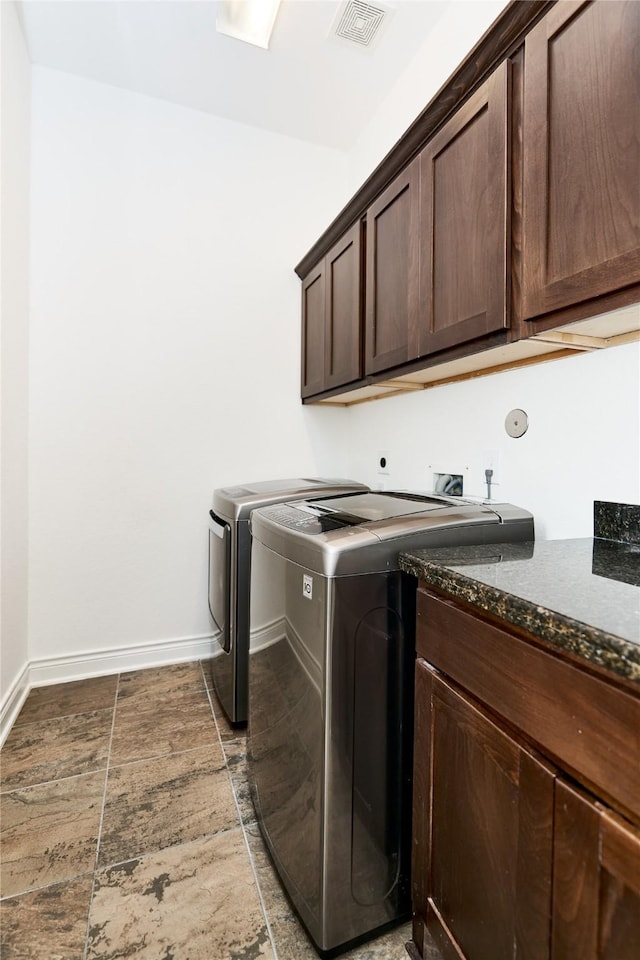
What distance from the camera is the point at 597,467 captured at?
3.89ft

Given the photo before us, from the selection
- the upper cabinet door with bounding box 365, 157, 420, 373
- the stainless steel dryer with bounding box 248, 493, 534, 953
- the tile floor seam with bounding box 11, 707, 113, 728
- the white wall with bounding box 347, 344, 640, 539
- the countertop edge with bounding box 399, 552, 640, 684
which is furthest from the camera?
the tile floor seam with bounding box 11, 707, 113, 728

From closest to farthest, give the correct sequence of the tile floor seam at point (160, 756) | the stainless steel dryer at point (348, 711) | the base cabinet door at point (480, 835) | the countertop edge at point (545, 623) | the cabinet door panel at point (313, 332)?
the countertop edge at point (545, 623)
the base cabinet door at point (480, 835)
the stainless steel dryer at point (348, 711)
the tile floor seam at point (160, 756)
the cabinet door panel at point (313, 332)

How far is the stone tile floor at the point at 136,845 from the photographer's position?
40.7 inches

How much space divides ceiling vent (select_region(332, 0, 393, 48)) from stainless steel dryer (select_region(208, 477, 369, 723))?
1.94 metres

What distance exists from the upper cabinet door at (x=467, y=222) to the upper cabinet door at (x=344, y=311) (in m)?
0.48

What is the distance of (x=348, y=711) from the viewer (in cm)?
100

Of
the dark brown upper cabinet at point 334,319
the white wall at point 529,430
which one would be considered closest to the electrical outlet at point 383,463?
the white wall at point 529,430

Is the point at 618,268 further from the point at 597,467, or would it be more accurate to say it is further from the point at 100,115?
the point at 100,115

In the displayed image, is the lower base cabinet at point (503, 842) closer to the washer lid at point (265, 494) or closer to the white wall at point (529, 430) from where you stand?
the white wall at point (529, 430)

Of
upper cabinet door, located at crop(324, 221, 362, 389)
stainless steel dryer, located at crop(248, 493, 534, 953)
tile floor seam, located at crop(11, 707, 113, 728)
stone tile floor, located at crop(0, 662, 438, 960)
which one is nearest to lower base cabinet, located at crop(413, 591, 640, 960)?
stainless steel dryer, located at crop(248, 493, 534, 953)

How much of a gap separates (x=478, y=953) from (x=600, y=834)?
0.46 m

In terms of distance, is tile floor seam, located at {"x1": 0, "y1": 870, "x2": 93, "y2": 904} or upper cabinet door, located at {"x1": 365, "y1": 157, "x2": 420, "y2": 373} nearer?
tile floor seam, located at {"x1": 0, "y1": 870, "x2": 93, "y2": 904}

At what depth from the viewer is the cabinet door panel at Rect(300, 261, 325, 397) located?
90.3 inches

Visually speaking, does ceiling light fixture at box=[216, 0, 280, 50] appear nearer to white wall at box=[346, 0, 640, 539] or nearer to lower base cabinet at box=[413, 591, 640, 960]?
white wall at box=[346, 0, 640, 539]
